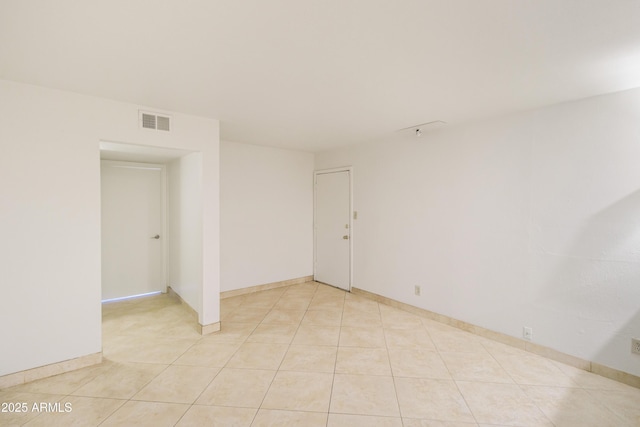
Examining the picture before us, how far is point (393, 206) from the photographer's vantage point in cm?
413

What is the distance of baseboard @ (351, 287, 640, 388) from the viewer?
93.3 inches

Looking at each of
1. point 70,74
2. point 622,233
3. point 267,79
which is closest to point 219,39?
point 267,79

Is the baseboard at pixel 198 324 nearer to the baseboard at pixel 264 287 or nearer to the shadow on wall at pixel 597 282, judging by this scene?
the baseboard at pixel 264 287

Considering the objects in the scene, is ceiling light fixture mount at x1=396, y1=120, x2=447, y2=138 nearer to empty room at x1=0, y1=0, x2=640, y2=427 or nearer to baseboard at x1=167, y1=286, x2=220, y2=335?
empty room at x1=0, y1=0, x2=640, y2=427

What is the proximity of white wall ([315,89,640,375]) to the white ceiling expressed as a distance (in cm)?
37

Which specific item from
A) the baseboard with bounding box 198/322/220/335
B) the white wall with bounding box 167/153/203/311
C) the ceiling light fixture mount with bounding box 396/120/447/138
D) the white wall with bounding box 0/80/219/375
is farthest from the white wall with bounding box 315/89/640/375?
the white wall with bounding box 0/80/219/375

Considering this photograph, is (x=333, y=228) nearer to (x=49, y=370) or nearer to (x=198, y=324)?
(x=198, y=324)

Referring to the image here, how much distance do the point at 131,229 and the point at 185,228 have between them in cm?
121

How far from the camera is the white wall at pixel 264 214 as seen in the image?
4469mm

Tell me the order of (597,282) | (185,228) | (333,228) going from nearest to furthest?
(597,282)
(185,228)
(333,228)

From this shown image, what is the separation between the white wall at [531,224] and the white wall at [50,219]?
3341mm

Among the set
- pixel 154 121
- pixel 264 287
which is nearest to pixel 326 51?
pixel 154 121

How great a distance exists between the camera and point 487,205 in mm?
3180

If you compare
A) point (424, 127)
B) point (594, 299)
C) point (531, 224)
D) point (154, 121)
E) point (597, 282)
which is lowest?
point (594, 299)
